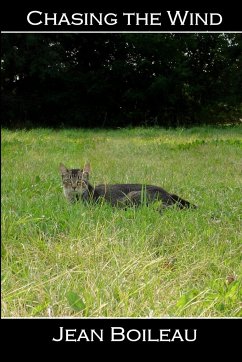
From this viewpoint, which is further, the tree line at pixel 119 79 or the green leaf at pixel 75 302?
the tree line at pixel 119 79

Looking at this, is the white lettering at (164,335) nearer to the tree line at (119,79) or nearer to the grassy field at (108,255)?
the grassy field at (108,255)

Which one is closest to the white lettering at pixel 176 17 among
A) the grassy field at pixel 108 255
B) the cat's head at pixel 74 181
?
the grassy field at pixel 108 255

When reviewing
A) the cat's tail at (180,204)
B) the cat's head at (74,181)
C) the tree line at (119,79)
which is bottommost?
the cat's tail at (180,204)

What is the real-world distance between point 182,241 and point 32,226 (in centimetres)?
97

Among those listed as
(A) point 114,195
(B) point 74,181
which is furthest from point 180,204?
(B) point 74,181

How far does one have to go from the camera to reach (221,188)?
5.02m

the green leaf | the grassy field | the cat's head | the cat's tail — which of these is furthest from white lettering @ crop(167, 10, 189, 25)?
the cat's head

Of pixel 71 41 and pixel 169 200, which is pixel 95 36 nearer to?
pixel 71 41

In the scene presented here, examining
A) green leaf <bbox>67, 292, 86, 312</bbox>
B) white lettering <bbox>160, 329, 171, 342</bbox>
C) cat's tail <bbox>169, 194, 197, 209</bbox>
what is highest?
white lettering <bbox>160, 329, 171, 342</bbox>

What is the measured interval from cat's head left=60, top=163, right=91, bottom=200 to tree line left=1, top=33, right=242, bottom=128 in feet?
1.54

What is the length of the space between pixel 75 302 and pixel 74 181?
86.3 inches

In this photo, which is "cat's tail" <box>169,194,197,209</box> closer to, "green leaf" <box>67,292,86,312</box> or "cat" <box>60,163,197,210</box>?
"cat" <box>60,163,197,210</box>

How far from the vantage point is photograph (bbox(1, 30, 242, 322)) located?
1.93 metres

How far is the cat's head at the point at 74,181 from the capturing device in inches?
156
